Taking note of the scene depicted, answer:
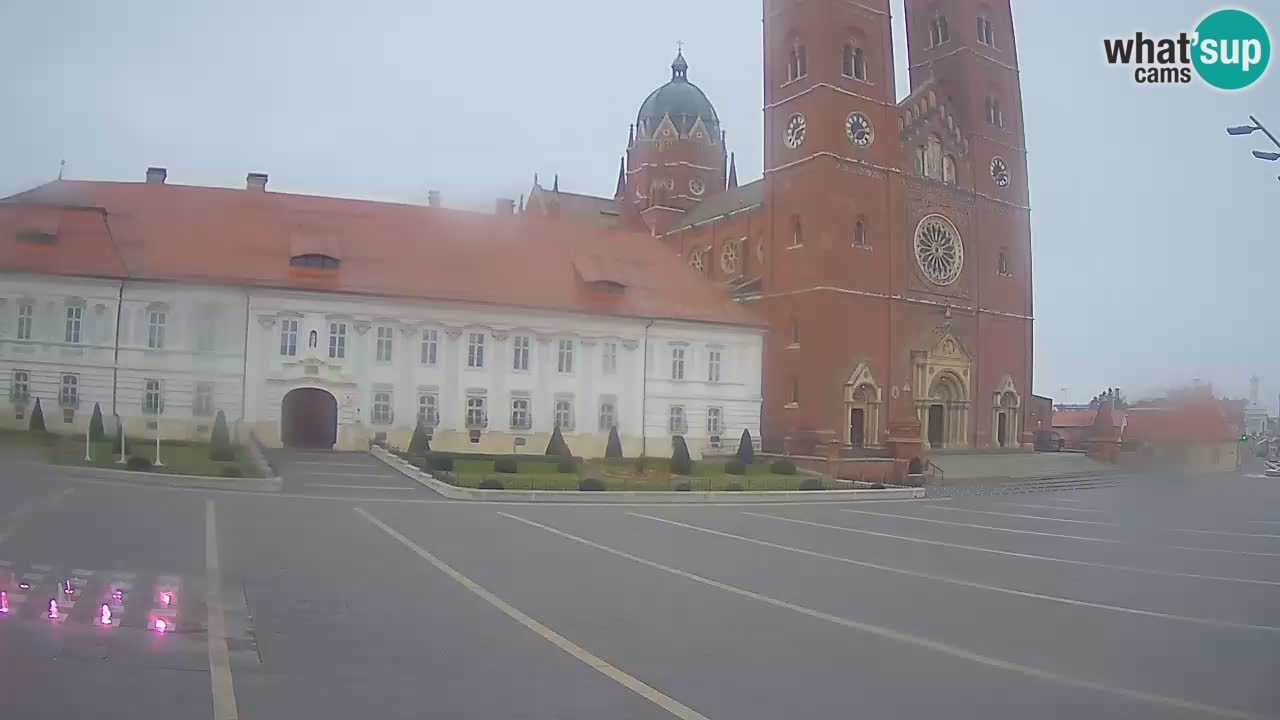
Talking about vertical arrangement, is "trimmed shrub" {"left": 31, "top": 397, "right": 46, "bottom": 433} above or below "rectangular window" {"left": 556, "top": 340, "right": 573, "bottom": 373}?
below

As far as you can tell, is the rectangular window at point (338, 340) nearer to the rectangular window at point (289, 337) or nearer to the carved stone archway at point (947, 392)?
the rectangular window at point (289, 337)

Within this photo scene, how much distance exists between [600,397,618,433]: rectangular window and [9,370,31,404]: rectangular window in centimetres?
2957

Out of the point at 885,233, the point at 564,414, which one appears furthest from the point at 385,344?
the point at 885,233

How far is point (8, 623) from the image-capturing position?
27.4 feet

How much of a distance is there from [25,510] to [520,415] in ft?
90.0

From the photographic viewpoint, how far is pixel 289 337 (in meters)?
35.6

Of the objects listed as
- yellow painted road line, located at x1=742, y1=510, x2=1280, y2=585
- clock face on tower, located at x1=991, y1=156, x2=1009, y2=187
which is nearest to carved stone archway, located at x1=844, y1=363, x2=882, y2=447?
clock face on tower, located at x1=991, y1=156, x2=1009, y2=187

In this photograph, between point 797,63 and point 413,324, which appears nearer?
point 413,324

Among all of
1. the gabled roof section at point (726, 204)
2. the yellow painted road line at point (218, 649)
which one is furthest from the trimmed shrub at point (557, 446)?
the yellow painted road line at point (218, 649)

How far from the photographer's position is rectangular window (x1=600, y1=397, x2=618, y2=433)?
42406 millimetres

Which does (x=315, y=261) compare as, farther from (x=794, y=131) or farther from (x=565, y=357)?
(x=794, y=131)

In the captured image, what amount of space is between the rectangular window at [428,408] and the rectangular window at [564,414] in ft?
16.8

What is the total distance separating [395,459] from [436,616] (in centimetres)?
2317

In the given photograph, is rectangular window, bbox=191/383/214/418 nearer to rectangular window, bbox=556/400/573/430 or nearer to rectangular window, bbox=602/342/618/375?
rectangular window, bbox=556/400/573/430
